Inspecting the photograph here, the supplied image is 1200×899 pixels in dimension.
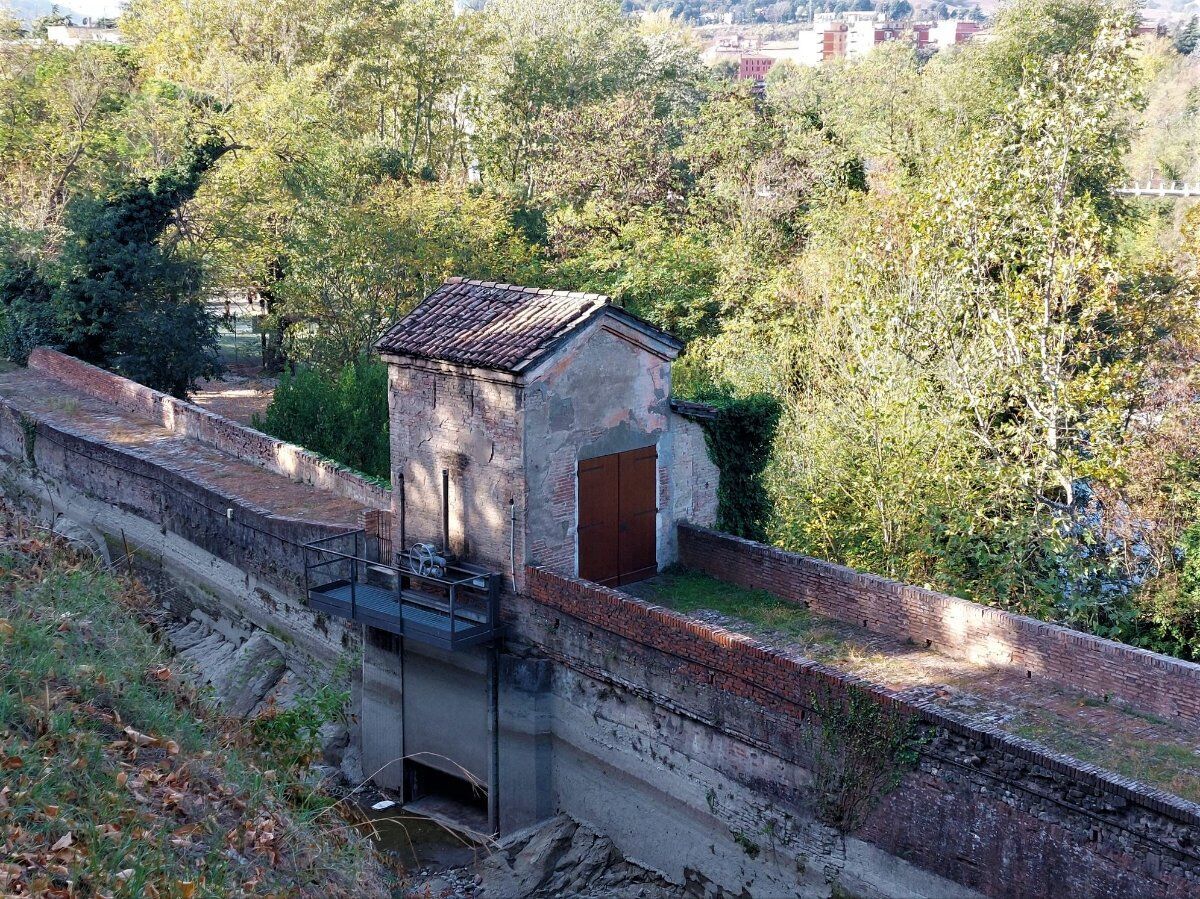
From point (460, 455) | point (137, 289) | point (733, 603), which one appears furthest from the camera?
point (137, 289)

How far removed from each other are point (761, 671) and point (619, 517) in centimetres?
375

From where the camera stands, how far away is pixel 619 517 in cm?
1483

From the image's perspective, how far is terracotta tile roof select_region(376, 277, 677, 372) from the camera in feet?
44.4

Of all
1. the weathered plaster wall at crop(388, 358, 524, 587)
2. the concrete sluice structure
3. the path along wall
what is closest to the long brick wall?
the concrete sluice structure

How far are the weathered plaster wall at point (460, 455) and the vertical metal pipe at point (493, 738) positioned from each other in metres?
1.07

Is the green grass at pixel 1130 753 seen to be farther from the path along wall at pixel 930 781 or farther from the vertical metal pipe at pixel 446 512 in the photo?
Result: the vertical metal pipe at pixel 446 512

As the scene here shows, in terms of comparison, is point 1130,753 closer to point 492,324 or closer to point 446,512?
point 446,512

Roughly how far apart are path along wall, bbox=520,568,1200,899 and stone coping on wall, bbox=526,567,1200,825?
0.01 m

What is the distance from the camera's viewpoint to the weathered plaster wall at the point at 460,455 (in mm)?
13688

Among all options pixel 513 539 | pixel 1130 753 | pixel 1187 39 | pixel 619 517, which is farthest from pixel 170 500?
pixel 1187 39

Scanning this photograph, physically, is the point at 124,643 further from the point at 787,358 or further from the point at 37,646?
the point at 787,358

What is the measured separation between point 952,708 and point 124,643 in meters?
7.77

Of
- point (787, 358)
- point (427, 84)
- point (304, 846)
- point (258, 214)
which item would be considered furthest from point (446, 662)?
point (427, 84)

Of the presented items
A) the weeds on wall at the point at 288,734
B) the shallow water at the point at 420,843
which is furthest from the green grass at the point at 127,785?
the shallow water at the point at 420,843
